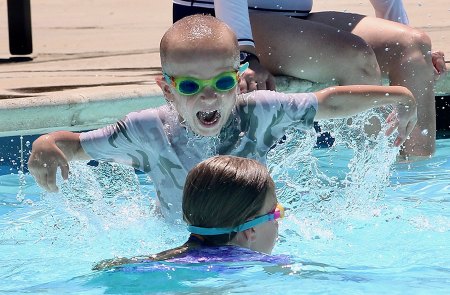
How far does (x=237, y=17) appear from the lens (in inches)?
182

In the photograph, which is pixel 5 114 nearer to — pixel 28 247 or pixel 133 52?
pixel 28 247

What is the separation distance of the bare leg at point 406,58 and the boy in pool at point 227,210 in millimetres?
2328

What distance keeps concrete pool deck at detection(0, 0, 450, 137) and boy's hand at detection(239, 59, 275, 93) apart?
576 mm

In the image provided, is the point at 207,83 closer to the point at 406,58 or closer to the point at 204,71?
the point at 204,71

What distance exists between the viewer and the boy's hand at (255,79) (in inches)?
178

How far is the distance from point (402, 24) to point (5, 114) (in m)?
2.09

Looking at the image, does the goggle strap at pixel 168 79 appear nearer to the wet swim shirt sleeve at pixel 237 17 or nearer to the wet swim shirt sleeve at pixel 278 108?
the wet swim shirt sleeve at pixel 278 108

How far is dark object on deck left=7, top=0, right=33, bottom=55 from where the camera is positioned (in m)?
7.46

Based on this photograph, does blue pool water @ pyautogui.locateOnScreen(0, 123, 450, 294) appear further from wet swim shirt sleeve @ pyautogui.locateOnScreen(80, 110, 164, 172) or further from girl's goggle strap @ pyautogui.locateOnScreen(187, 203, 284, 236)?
wet swim shirt sleeve @ pyautogui.locateOnScreen(80, 110, 164, 172)

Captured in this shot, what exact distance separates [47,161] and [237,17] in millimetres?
1244

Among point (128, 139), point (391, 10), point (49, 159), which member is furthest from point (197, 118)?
point (391, 10)

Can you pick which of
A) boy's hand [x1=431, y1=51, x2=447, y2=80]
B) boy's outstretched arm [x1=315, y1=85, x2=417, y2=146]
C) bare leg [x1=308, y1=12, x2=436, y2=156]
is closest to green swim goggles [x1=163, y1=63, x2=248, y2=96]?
boy's outstretched arm [x1=315, y1=85, x2=417, y2=146]

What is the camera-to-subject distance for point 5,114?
16.9ft

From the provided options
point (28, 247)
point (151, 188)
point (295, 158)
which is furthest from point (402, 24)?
point (28, 247)
